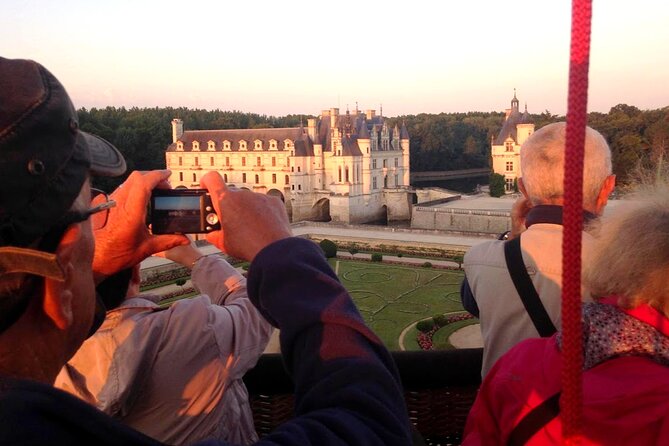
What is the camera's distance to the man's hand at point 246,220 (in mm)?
869

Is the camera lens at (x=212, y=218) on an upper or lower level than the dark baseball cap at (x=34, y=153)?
lower

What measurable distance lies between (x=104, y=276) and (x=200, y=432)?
36cm

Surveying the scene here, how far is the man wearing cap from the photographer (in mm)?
583

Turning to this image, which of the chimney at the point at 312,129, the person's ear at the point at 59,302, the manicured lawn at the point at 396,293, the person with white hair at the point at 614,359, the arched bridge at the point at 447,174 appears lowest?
the manicured lawn at the point at 396,293

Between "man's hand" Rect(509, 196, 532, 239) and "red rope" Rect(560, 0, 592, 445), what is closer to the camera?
"red rope" Rect(560, 0, 592, 445)

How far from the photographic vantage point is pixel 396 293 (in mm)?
10234

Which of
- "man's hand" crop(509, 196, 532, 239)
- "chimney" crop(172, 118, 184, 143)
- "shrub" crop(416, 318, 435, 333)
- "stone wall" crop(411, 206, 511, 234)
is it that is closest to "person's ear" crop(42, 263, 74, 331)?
"man's hand" crop(509, 196, 532, 239)

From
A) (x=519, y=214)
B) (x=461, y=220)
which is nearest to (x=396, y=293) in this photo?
(x=519, y=214)

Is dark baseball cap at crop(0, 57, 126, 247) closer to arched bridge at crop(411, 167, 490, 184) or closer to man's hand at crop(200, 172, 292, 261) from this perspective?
man's hand at crop(200, 172, 292, 261)

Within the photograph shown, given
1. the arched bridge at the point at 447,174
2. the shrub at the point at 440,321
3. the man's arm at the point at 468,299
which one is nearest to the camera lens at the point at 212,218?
the man's arm at the point at 468,299

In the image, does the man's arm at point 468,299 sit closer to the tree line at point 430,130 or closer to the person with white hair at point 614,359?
the person with white hair at point 614,359

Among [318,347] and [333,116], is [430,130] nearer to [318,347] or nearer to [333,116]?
[333,116]

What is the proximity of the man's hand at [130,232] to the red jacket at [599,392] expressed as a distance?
622 mm

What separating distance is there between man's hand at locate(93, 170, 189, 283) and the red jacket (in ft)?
2.04
